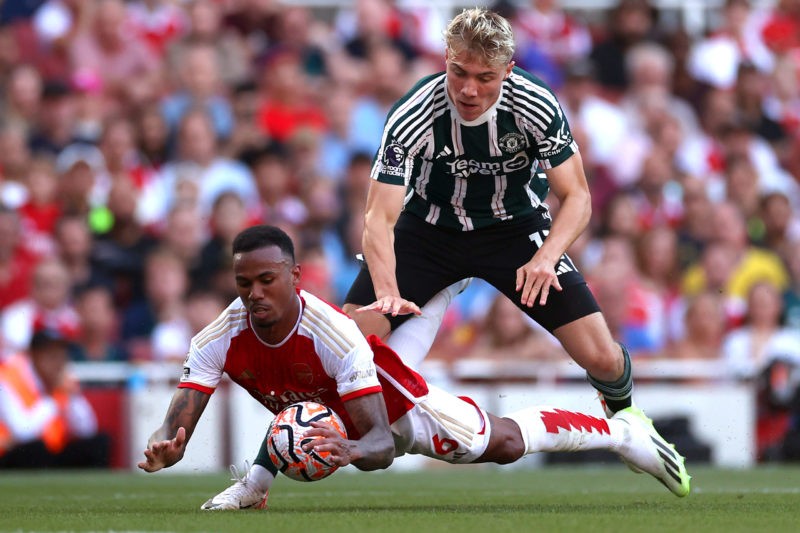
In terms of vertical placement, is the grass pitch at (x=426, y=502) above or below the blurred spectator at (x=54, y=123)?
below

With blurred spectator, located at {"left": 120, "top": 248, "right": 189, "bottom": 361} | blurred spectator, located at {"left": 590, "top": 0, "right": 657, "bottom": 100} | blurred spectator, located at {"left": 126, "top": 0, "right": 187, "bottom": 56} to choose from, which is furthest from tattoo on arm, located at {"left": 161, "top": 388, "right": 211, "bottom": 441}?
blurred spectator, located at {"left": 590, "top": 0, "right": 657, "bottom": 100}

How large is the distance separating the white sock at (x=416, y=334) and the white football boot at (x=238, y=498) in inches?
41.8

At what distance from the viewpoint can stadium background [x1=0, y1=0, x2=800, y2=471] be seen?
12.3 meters

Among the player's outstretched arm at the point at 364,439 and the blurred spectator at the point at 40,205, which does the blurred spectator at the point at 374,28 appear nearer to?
the blurred spectator at the point at 40,205

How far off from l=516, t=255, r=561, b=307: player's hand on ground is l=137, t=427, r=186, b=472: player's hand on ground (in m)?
1.76

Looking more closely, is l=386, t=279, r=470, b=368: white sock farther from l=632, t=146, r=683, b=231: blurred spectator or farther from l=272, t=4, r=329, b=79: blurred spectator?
l=272, t=4, r=329, b=79: blurred spectator

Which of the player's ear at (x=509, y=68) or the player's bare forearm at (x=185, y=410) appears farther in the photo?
the player's ear at (x=509, y=68)

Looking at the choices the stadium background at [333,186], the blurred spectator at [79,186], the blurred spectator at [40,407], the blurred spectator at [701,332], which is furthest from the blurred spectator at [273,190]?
the blurred spectator at [701,332]

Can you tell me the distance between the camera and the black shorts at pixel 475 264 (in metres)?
7.64

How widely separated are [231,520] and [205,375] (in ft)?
2.77

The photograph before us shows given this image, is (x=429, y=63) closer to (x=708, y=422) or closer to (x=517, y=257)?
(x=708, y=422)

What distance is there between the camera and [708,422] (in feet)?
41.2

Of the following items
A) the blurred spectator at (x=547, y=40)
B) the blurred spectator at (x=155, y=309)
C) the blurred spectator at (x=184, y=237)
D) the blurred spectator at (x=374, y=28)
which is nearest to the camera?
the blurred spectator at (x=155, y=309)

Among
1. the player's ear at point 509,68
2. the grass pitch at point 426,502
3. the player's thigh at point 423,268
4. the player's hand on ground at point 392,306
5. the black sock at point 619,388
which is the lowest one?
the grass pitch at point 426,502
